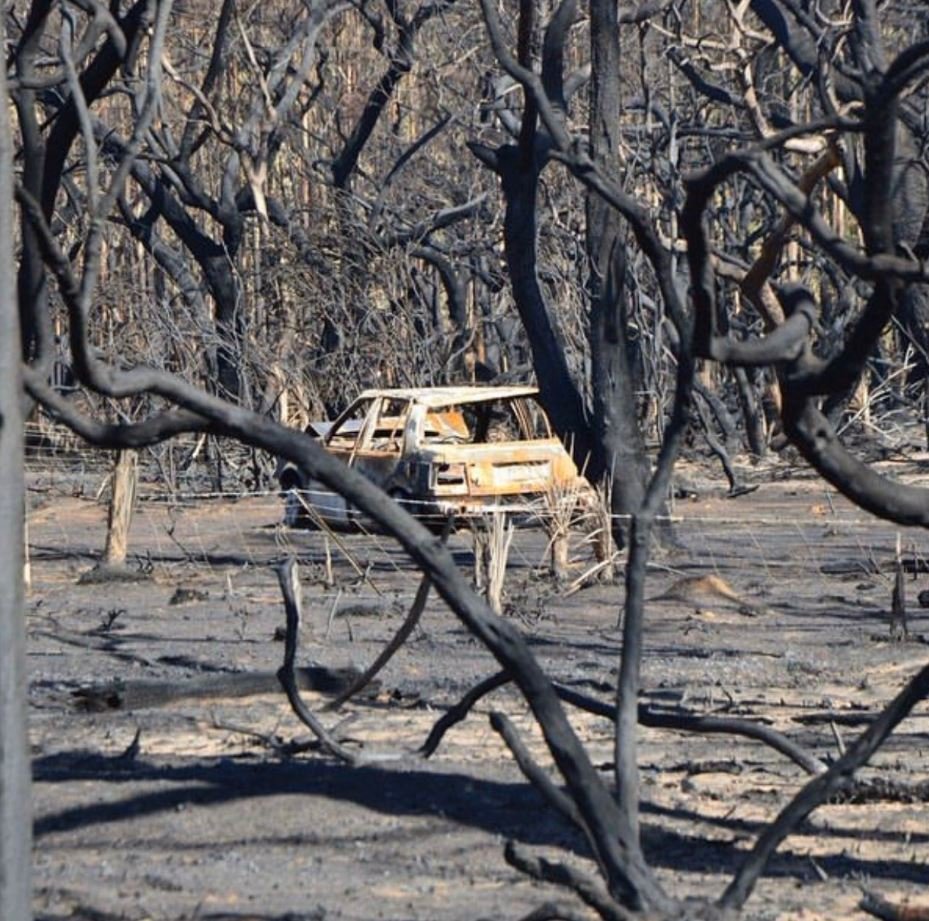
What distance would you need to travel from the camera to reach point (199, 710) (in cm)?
890

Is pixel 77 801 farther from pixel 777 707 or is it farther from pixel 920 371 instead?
pixel 920 371

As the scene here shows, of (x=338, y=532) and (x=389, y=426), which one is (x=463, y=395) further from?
(x=338, y=532)

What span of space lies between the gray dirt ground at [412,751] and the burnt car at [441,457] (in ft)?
3.65

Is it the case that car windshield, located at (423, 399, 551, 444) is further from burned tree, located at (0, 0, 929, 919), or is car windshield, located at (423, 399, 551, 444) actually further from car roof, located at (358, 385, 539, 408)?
burned tree, located at (0, 0, 929, 919)

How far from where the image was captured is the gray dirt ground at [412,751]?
598 centimetres

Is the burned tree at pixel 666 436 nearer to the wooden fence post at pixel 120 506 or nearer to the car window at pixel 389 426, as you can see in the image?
the wooden fence post at pixel 120 506

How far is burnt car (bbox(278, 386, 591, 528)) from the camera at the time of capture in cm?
1639

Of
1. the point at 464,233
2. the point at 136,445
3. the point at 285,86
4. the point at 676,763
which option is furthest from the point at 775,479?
the point at 136,445

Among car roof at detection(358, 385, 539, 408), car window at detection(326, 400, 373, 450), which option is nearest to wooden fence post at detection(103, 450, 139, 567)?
car roof at detection(358, 385, 539, 408)

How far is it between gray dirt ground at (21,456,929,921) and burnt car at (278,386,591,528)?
3.65 feet

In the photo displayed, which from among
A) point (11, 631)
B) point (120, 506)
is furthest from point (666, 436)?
point (120, 506)

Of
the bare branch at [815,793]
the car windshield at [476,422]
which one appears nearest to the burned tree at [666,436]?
the bare branch at [815,793]

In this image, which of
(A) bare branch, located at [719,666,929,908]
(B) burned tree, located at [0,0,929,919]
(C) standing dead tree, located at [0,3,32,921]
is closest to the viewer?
(C) standing dead tree, located at [0,3,32,921]

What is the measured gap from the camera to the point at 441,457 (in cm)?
1659
